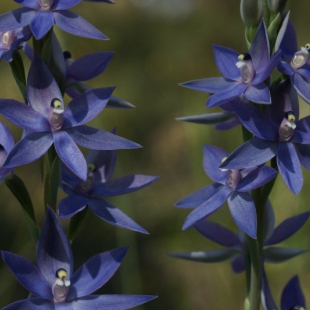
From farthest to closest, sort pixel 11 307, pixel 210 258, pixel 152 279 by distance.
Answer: pixel 152 279, pixel 210 258, pixel 11 307

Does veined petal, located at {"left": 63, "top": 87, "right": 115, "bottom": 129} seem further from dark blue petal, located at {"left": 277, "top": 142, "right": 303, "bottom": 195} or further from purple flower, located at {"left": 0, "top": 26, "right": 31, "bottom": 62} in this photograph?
dark blue petal, located at {"left": 277, "top": 142, "right": 303, "bottom": 195}

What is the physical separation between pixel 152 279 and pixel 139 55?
66.6 inches

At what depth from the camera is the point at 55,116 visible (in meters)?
1.48

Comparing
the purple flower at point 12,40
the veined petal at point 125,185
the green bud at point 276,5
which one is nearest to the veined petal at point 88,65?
the purple flower at point 12,40

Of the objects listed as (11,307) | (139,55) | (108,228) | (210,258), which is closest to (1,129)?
(11,307)

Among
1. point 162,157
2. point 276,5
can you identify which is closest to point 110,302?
point 276,5

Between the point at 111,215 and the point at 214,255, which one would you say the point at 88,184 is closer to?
the point at 111,215

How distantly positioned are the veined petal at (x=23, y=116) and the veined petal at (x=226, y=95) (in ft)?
0.98

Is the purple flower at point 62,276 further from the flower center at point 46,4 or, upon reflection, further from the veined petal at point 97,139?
the flower center at point 46,4

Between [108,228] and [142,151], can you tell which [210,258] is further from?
[142,151]

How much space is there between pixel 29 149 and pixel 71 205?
0.16 metres

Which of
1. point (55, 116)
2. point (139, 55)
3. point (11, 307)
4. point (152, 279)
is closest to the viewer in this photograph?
point (11, 307)

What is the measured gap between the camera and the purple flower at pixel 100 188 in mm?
1514

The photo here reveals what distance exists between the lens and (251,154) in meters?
1.47
